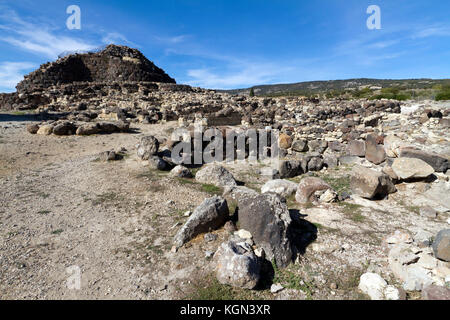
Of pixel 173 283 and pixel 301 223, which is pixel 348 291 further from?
pixel 173 283

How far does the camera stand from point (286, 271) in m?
3.54

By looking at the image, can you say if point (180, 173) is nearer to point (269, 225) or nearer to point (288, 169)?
point (288, 169)

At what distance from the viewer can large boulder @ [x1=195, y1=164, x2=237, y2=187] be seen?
683 cm

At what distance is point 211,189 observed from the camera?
6512mm

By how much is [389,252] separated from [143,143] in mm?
7586

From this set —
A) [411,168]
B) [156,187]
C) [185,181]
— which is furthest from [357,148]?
[156,187]

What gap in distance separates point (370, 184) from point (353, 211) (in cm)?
89

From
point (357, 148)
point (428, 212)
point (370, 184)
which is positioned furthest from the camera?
point (357, 148)

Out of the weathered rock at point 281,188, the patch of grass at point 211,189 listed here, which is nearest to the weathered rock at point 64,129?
the patch of grass at point 211,189

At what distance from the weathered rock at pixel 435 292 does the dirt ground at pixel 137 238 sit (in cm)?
51

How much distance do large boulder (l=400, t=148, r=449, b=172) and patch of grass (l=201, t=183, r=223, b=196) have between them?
16.6ft

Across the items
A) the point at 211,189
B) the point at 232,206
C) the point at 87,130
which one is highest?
the point at 87,130

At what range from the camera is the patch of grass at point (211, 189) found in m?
6.36

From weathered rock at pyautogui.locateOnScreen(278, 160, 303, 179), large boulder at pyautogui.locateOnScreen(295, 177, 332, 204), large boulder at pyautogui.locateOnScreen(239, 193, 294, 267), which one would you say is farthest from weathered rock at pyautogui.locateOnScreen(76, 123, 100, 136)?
large boulder at pyautogui.locateOnScreen(239, 193, 294, 267)
